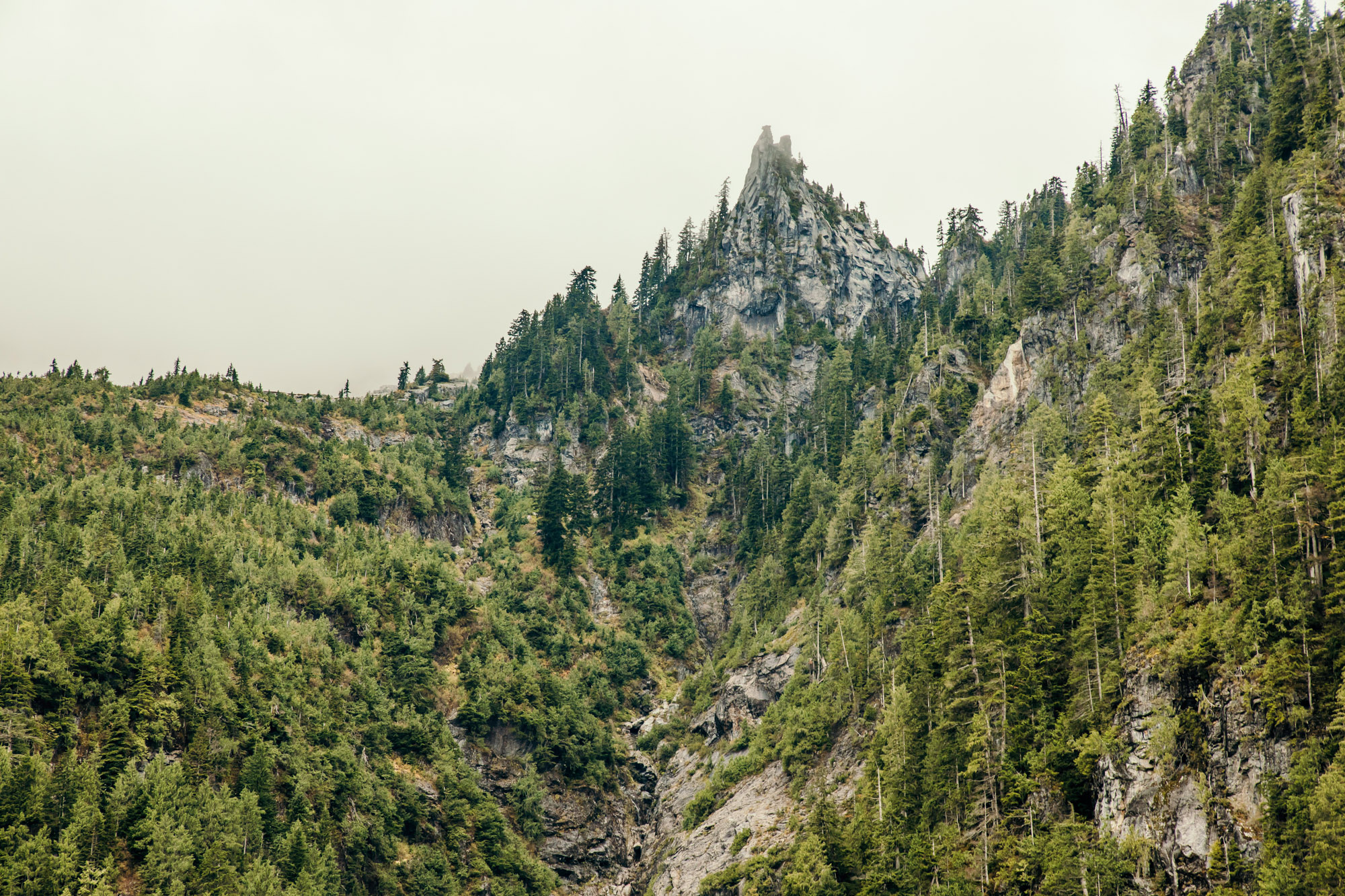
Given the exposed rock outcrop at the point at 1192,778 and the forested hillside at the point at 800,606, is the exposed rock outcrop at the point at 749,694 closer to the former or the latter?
the forested hillside at the point at 800,606

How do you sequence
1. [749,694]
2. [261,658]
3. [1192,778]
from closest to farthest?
[1192,778] → [261,658] → [749,694]

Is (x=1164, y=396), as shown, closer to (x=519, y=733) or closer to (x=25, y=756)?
(x=519, y=733)

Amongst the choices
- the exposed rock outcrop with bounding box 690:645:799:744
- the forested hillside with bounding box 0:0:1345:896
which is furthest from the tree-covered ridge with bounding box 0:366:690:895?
the exposed rock outcrop with bounding box 690:645:799:744

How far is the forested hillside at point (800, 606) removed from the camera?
199 ft

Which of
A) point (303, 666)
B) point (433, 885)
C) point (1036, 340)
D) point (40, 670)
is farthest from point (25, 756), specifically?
point (1036, 340)

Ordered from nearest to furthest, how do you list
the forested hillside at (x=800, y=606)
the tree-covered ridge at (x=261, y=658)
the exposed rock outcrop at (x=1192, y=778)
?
the exposed rock outcrop at (x=1192, y=778) → the forested hillside at (x=800, y=606) → the tree-covered ridge at (x=261, y=658)

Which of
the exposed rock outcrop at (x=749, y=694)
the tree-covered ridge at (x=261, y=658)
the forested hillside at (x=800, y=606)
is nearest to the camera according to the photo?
the forested hillside at (x=800, y=606)

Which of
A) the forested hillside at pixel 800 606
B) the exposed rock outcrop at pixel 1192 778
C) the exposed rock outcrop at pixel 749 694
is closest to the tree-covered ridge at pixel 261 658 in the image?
the forested hillside at pixel 800 606

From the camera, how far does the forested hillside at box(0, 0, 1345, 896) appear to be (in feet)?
199

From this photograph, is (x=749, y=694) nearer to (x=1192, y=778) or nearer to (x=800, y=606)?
(x=800, y=606)

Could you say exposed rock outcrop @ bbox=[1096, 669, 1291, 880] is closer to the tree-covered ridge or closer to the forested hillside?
the forested hillside

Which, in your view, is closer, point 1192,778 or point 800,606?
point 1192,778

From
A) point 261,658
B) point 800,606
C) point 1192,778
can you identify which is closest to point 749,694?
point 800,606

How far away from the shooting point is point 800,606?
12188cm
